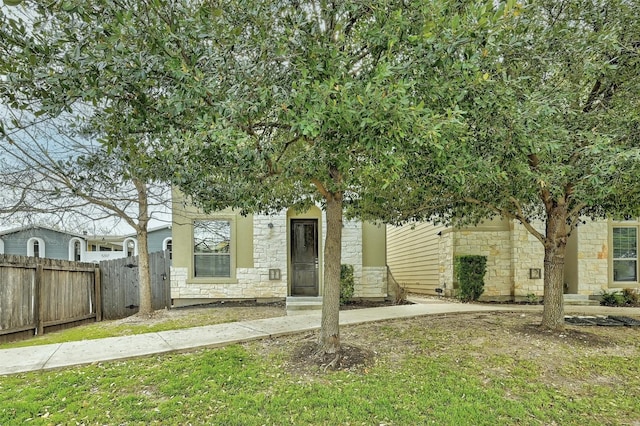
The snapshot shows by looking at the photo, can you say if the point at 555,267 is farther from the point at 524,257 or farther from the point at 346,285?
the point at 346,285

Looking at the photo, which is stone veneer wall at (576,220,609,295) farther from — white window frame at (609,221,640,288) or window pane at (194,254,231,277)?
window pane at (194,254,231,277)

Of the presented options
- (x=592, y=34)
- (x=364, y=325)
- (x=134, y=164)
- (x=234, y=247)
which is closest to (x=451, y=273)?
(x=364, y=325)

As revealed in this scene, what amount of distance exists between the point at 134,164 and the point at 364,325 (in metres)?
4.33

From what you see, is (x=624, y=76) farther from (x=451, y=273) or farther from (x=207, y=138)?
(x=451, y=273)

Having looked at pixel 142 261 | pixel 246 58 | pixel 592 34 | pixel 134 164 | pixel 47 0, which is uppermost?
pixel 592 34

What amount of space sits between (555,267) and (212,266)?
7594mm

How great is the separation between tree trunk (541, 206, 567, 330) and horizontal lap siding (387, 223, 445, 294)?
5087 mm

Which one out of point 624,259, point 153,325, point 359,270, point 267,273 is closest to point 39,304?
point 153,325

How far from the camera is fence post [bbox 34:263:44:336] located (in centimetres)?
723

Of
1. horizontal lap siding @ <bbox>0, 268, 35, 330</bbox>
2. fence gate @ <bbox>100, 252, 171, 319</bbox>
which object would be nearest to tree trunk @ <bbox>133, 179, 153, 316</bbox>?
fence gate @ <bbox>100, 252, 171, 319</bbox>

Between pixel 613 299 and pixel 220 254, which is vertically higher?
pixel 220 254

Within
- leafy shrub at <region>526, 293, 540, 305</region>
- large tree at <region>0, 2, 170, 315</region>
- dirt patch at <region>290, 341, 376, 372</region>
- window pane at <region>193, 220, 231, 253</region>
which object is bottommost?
leafy shrub at <region>526, 293, 540, 305</region>

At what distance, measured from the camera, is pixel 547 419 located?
133 inches

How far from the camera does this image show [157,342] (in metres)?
5.53
